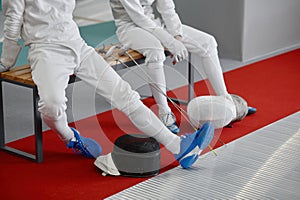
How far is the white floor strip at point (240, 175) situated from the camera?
256 centimetres

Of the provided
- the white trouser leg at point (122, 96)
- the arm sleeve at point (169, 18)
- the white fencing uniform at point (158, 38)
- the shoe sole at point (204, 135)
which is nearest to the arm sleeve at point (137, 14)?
the white fencing uniform at point (158, 38)

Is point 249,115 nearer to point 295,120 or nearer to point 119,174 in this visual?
point 295,120

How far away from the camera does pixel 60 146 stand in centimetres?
308

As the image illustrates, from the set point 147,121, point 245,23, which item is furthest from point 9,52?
point 245,23

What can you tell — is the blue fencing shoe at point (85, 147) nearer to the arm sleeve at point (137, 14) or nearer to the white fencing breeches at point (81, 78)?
the white fencing breeches at point (81, 78)

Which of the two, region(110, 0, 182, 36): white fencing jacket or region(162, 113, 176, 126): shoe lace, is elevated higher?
region(110, 0, 182, 36): white fencing jacket

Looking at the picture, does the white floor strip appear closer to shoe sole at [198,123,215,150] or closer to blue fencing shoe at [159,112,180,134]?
shoe sole at [198,123,215,150]

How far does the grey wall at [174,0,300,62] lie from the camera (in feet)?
15.5

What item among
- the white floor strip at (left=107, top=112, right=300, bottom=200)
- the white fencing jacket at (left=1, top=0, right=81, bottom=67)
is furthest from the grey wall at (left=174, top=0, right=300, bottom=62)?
the white fencing jacket at (left=1, top=0, right=81, bottom=67)

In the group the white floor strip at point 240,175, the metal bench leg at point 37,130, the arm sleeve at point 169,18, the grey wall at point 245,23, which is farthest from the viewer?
the grey wall at point 245,23

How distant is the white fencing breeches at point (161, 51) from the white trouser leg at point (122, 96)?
1.17 ft

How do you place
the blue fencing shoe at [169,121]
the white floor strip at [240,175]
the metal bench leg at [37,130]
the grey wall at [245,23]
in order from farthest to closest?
the grey wall at [245,23] → the blue fencing shoe at [169,121] → the metal bench leg at [37,130] → the white floor strip at [240,175]

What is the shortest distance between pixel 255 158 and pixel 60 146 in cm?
92

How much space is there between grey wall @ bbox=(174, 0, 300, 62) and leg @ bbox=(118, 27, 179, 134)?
1619 millimetres
